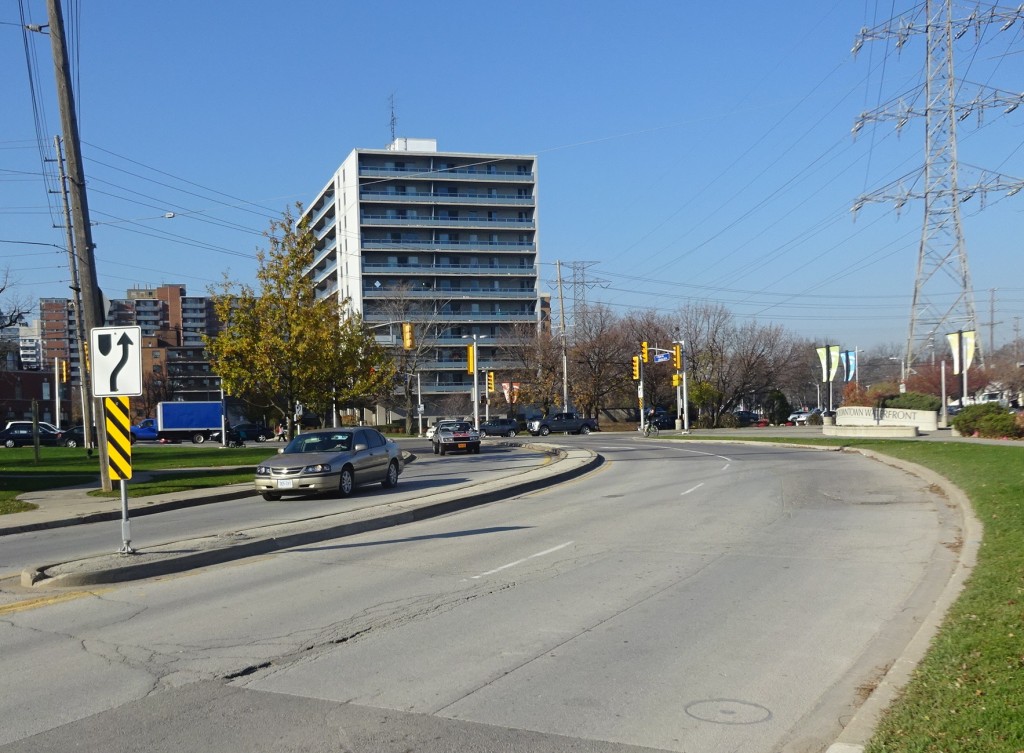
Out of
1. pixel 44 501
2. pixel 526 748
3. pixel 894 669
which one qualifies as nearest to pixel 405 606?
pixel 526 748

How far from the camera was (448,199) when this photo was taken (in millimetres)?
111625

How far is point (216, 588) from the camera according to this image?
34.0 feet

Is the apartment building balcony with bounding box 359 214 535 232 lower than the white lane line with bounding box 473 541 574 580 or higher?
higher

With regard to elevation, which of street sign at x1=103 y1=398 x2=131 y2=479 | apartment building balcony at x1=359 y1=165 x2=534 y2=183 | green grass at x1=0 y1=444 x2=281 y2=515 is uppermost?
apartment building balcony at x1=359 y1=165 x2=534 y2=183

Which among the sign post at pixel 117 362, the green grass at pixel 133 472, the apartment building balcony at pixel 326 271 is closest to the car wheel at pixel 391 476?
the green grass at pixel 133 472

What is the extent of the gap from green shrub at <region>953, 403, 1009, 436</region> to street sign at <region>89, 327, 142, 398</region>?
116ft

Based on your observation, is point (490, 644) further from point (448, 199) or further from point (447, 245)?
point (448, 199)

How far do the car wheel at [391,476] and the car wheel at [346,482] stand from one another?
1.84m

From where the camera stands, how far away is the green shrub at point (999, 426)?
120 ft

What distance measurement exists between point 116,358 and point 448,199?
102 meters

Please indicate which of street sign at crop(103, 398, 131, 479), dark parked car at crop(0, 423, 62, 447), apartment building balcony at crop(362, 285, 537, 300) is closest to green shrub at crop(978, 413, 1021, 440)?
street sign at crop(103, 398, 131, 479)

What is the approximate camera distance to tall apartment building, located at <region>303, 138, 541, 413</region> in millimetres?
108375

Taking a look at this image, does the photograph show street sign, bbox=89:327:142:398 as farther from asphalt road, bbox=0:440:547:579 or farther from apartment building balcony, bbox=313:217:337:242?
apartment building balcony, bbox=313:217:337:242

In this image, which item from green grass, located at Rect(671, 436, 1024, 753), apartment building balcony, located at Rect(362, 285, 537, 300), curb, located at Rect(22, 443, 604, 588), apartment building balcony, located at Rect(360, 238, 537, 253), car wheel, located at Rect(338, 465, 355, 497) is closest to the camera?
green grass, located at Rect(671, 436, 1024, 753)
